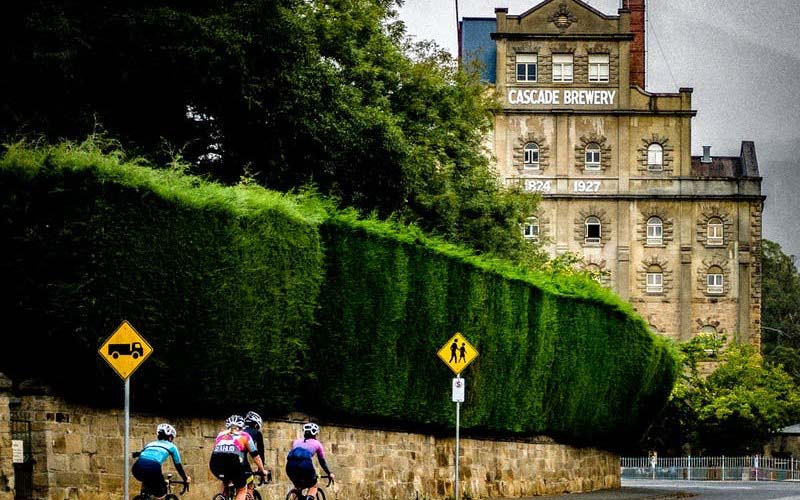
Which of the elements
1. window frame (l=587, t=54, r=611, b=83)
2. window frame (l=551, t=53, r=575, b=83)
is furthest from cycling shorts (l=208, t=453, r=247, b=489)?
window frame (l=587, t=54, r=611, b=83)

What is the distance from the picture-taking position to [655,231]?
307ft

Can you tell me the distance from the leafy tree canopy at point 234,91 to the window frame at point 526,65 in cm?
4478

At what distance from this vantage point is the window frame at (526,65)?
90.1 meters

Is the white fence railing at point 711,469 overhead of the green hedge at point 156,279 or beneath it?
beneath

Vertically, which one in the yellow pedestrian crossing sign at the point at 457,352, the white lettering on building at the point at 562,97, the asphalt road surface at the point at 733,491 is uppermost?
the white lettering on building at the point at 562,97

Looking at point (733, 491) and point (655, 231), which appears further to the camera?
point (655, 231)

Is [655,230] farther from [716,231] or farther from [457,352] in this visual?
[457,352]

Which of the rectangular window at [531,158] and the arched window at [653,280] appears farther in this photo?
the arched window at [653,280]

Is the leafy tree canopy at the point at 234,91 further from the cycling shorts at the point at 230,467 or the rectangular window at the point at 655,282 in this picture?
the rectangular window at the point at 655,282

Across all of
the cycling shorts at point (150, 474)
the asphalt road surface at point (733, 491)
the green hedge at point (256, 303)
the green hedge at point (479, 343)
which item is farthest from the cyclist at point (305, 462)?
the asphalt road surface at point (733, 491)

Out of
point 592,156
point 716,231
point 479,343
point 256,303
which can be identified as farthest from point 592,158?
point 256,303

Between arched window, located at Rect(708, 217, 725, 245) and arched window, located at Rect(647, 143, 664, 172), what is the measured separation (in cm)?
475

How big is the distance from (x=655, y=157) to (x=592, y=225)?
535cm

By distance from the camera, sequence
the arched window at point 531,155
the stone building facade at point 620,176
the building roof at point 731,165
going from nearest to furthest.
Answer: the stone building facade at point 620,176, the arched window at point 531,155, the building roof at point 731,165
